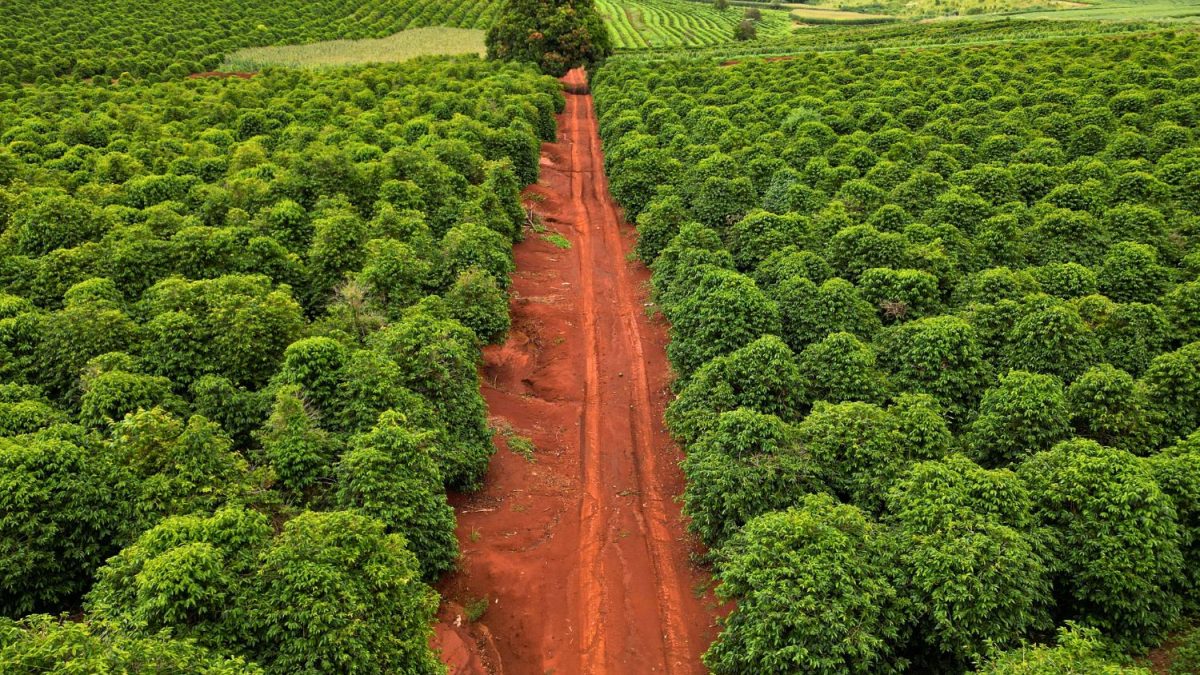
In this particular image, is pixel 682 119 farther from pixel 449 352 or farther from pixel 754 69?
pixel 449 352

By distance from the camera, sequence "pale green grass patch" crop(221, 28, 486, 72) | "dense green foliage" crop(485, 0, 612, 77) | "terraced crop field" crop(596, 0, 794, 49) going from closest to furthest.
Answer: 1. "dense green foliage" crop(485, 0, 612, 77)
2. "pale green grass patch" crop(221, 28, 486, 72)
3. "terraced crop field" crop(596, 0, 794, 49)

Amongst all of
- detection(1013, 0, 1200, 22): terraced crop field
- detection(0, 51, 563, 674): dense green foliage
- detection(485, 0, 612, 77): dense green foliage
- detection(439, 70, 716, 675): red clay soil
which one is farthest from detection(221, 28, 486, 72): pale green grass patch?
detection(1013, 0, 1200, 22): terraced crop field

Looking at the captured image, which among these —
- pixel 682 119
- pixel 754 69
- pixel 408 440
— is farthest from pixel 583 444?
pixel 754 69

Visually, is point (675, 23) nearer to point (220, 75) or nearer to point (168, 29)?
point (168, 29)

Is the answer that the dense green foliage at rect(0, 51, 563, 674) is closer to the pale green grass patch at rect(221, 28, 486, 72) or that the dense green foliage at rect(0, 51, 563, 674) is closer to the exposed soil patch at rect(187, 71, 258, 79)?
the exposed soil patch at rect(187, 71, 258, 79)

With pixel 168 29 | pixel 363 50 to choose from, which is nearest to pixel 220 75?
pixel 168 29

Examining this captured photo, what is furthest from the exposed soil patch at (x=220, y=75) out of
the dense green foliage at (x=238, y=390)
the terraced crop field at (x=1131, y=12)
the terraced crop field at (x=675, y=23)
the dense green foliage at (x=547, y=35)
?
the terraced crop field at (x=1131, y=12)

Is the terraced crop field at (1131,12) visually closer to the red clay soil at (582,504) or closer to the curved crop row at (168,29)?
the curved crop row at (168,29)
